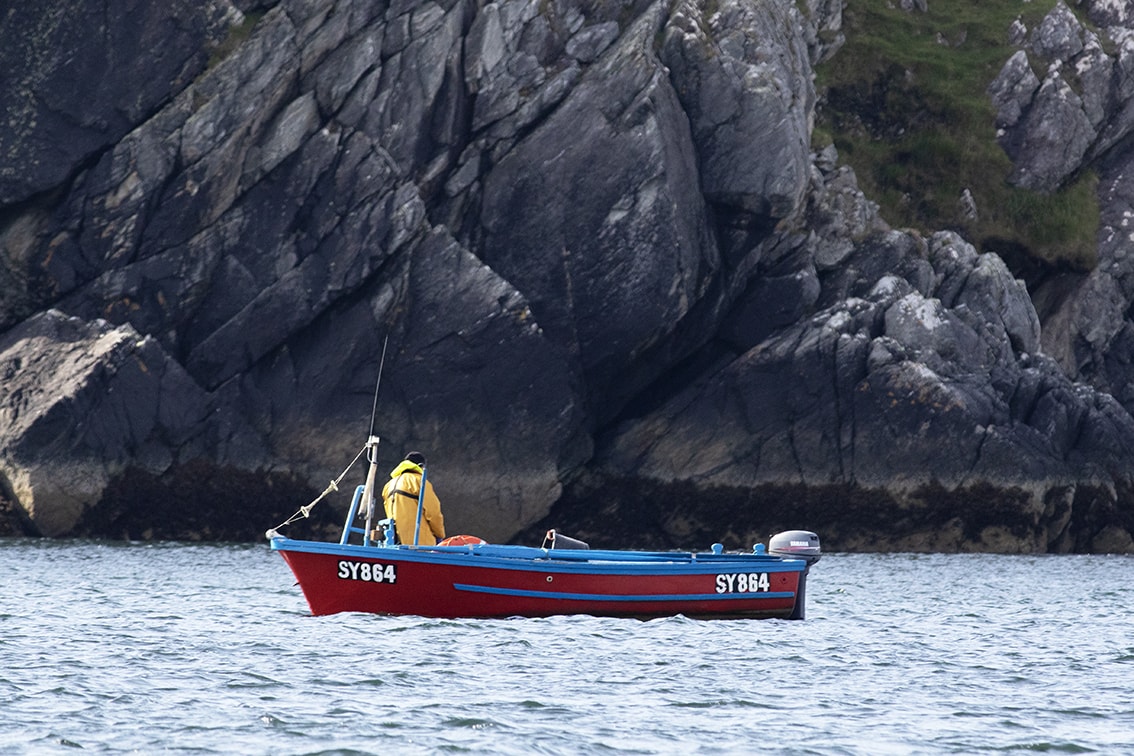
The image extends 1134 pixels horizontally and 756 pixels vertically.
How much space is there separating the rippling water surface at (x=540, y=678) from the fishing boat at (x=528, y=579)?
301 mm

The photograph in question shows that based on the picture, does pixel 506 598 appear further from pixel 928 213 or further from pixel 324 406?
pixel 928 213

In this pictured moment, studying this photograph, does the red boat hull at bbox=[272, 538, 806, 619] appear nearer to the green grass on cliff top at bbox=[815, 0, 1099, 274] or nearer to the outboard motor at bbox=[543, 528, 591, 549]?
the outboard motor at bbox=[543, 528, 591, 549]

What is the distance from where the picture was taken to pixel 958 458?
46.2m

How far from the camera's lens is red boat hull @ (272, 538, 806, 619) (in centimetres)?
2467

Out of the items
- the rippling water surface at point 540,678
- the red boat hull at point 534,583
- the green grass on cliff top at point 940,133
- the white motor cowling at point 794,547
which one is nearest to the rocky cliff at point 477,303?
the green grass on cliff top at point 940,133

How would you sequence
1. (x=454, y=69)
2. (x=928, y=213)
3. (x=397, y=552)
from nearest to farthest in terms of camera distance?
(x=397, y=552) < (x=454, y=69) < (x=928, y=213)

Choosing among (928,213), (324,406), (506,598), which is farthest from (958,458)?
(506,598)

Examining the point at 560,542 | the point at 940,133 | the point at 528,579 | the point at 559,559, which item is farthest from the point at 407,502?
the point at 940,133

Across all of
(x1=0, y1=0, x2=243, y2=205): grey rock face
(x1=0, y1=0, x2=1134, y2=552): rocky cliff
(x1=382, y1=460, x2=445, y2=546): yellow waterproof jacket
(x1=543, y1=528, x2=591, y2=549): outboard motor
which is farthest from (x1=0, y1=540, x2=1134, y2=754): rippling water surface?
(x1=0, y1=0, x2=243, y2=205): grey rock face

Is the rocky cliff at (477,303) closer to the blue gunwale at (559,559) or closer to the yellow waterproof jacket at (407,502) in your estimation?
the blue gunwale at (559,559)

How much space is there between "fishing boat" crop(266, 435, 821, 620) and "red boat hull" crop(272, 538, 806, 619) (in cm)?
1

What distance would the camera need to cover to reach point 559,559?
85.4ft

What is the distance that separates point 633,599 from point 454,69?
75.2 feet

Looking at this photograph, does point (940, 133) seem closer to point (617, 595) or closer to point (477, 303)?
point (477, 303)
